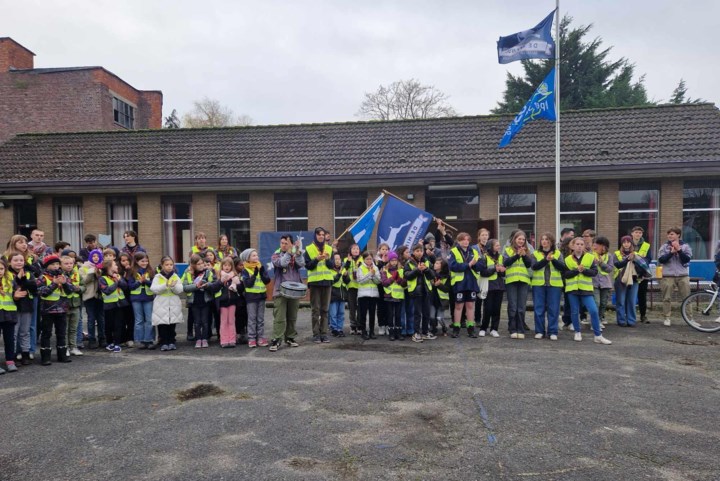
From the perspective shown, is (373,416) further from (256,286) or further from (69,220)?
(69,220)

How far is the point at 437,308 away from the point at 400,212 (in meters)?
2.73

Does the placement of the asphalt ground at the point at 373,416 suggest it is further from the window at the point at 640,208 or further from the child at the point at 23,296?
the window at the point at 640,208

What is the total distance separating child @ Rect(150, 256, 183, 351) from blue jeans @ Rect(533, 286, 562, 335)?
19.8 ft

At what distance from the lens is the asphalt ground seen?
3.77 metres

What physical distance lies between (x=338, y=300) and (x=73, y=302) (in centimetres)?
432

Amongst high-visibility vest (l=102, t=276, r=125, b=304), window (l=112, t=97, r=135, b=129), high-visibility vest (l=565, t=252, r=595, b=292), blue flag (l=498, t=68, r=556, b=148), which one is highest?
window (l=112, t=97, r=135, b=129)

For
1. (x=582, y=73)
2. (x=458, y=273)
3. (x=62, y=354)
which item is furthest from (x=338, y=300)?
(x=582, y=73)

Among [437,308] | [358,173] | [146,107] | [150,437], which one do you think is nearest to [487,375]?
[437,308]

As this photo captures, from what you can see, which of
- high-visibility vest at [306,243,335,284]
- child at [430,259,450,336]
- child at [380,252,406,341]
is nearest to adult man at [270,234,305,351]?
high-visibility vest at [306,243,335,284]

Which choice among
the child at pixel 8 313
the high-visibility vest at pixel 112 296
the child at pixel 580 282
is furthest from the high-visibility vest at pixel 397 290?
the child at pixel 8 313

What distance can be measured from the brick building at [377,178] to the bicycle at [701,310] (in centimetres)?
483

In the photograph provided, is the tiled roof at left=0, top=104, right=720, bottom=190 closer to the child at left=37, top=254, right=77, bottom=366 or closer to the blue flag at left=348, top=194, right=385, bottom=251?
the blue flag at left=348, top=194, right=385, bottom=251

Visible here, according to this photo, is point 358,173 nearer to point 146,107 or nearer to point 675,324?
point 675,324

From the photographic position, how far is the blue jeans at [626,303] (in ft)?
30.9
